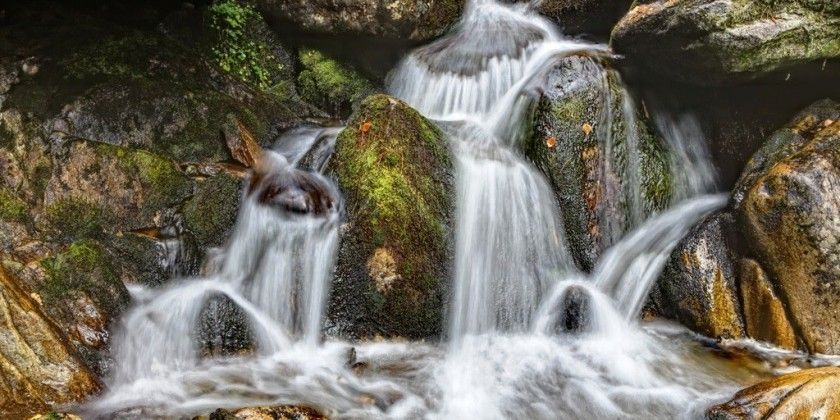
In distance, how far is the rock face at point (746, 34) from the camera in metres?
6.09

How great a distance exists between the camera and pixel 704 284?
5840 millimetres

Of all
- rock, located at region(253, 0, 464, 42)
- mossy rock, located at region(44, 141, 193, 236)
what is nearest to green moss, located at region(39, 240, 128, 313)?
mossy rock, located at region(44, 141, 193, 236)

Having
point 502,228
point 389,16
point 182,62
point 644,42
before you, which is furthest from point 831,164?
point 182,62

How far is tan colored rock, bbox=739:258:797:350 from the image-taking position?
545 centimetres

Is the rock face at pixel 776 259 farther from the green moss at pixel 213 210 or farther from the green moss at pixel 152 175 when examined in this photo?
the green moss at pixel 152 175

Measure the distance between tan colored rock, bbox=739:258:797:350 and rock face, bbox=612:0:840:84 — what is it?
2.09m

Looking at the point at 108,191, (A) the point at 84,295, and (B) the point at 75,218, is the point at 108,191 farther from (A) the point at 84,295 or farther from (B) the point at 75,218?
(A) the point at 84,295

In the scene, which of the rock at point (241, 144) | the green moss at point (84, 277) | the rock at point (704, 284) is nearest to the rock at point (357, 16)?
the rock at point (241, 144)

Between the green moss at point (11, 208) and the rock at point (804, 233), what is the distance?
6.78 meters

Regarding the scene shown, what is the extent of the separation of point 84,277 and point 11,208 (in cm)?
138

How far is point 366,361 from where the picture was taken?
543 centimetres

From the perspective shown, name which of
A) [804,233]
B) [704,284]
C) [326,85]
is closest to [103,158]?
[326,85]

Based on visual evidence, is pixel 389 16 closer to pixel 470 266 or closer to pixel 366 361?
pixel 470 266

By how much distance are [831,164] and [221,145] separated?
6165mm
